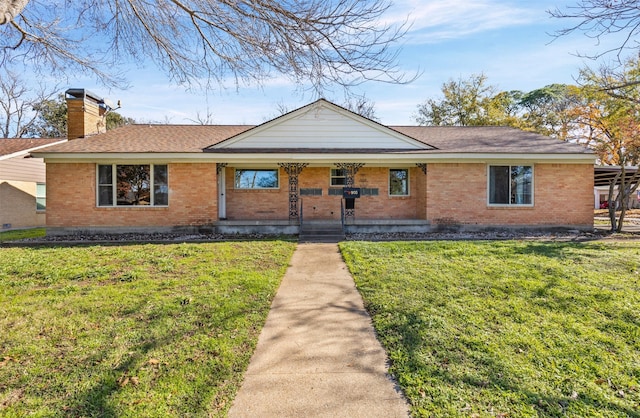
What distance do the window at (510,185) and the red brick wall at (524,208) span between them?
0.30 metres

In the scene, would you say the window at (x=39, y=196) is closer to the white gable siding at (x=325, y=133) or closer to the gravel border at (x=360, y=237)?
the gravel border at (x=360, y=237)

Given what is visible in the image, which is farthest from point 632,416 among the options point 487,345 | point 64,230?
point 64,230

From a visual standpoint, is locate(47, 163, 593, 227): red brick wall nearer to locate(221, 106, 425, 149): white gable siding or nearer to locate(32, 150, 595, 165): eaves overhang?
locate(32, 150, 595, 165): eaves overhang

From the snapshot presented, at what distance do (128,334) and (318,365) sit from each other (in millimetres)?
2322

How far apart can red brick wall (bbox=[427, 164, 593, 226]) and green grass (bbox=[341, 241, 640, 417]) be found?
5720 mm

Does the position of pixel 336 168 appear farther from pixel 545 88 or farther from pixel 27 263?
pixel 545 88

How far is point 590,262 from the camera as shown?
719cm

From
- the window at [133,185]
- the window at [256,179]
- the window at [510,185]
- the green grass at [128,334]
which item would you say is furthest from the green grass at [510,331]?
the window at [133,185]

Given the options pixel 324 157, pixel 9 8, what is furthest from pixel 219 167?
pixel 9 8

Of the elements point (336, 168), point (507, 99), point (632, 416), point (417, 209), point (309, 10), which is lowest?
point (632, 416)

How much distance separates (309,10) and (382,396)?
15.4ft

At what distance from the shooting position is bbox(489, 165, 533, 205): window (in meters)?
13.4

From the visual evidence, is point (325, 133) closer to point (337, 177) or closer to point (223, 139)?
point (337, 177)

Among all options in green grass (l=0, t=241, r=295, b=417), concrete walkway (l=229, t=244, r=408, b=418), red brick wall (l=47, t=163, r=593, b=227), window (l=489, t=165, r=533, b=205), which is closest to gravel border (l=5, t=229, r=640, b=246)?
red brick wall (l=47, t=163, r=593, b=227)
